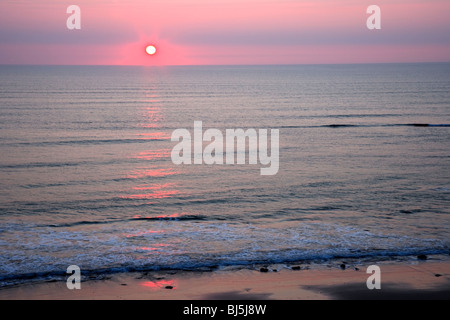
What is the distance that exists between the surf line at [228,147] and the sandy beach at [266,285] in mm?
14195

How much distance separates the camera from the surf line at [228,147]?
31.4 meters

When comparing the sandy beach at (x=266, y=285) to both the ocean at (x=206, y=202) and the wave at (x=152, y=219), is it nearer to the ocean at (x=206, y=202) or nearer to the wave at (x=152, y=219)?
the ocean at (x=206, y=202)

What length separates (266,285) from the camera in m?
12.7

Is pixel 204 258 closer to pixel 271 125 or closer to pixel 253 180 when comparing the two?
pixel 253 180

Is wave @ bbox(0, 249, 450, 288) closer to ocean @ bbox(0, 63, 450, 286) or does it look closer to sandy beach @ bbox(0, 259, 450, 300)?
ocean @ bbox(0, 63, 450, 286)

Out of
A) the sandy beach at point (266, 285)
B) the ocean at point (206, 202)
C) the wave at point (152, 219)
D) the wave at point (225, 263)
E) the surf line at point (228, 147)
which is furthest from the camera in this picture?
the surf line at point (228, 147)

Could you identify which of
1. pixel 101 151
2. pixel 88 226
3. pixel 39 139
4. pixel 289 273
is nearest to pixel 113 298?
pixel 289 273

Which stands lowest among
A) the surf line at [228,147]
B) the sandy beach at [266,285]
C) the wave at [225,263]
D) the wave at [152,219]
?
the sandy beach at [266,285]

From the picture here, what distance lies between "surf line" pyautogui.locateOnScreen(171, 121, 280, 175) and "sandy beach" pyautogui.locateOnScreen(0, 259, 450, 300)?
14.2 m

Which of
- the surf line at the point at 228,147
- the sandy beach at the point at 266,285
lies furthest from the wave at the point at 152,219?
the surf line at the point at 228,147

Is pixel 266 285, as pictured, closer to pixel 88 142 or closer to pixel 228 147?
pixel 228 147

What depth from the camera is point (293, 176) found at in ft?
88.3

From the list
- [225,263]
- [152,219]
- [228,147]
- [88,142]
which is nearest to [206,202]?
[152,219]

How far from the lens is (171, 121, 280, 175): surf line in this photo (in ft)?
103
